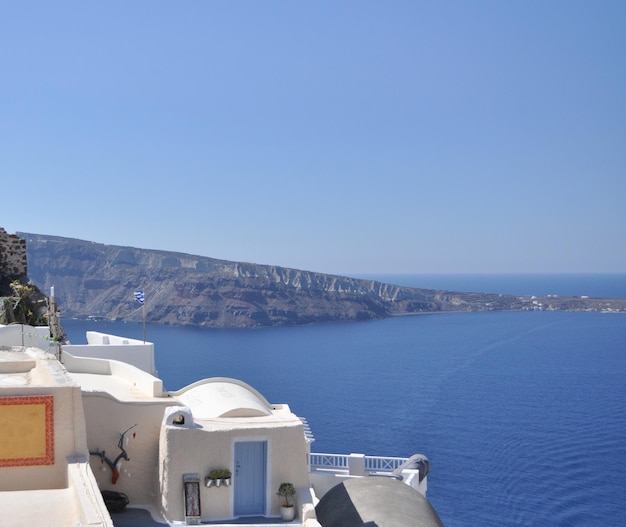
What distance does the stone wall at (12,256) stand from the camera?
1196 inches

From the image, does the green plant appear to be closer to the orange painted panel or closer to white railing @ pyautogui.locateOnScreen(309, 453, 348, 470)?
the orange painted panel

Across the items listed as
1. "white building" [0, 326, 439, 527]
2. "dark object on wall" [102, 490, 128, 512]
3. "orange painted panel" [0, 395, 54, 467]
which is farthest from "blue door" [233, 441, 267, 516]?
"orange painted panel" [0, 395, 54, 467]

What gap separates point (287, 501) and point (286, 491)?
21 cm

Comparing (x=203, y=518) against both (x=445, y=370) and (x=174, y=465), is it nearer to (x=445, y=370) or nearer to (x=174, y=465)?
(x=174, y=465)

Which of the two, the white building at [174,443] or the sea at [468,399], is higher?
the white building at [174,443]

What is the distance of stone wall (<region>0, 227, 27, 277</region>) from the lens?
30375 mm

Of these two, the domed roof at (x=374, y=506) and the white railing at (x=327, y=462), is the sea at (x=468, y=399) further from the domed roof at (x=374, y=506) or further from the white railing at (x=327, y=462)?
the domed roof at (x=374, y=506)

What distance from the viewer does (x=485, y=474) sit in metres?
45.3

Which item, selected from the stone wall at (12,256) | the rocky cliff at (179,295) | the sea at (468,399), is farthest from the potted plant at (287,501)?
the rocky cliff at (179,295)

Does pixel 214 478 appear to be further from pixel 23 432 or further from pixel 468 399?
pixel 468 399

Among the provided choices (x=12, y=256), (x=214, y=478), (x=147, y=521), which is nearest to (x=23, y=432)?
(x=147, y=521)

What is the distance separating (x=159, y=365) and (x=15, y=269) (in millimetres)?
63902

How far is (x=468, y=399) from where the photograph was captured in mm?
71250

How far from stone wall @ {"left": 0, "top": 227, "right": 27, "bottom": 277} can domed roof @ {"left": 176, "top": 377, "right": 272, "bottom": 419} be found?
1699 centimetres
